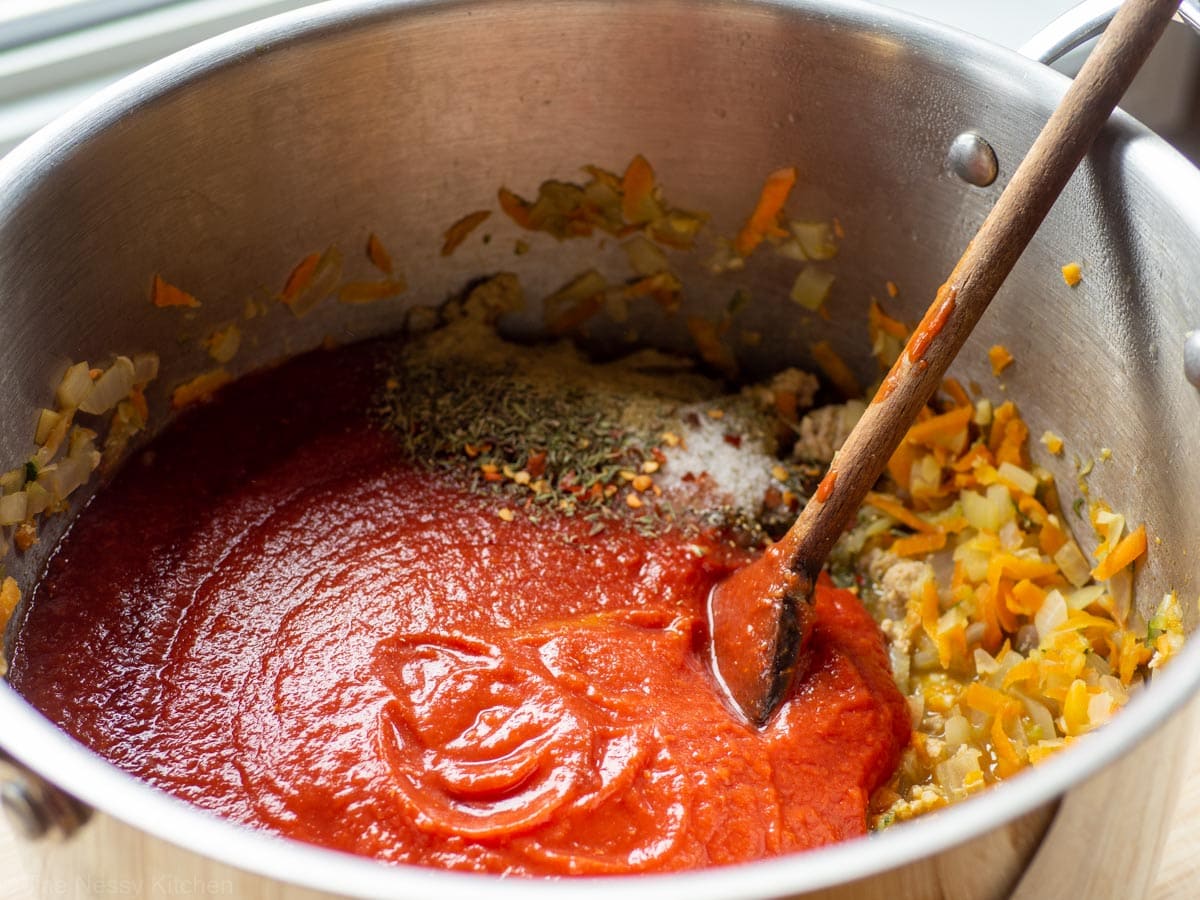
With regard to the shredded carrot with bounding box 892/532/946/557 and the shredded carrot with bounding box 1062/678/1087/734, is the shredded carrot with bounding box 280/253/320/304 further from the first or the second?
the shredded carrot with bounding box 1062/678/1087/734

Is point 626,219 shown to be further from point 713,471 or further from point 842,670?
point 842,670

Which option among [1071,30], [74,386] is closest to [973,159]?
[1071,30]

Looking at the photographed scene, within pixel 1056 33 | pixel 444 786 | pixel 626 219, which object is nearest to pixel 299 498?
pixel 444 786

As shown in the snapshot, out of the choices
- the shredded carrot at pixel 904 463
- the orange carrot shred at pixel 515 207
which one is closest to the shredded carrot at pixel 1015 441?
the shredded carrot at pixel 904 463

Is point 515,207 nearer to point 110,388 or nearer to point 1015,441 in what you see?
point 110,388

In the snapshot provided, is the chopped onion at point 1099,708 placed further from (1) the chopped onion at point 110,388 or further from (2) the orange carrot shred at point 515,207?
(1) the chopped onion at point 110,388

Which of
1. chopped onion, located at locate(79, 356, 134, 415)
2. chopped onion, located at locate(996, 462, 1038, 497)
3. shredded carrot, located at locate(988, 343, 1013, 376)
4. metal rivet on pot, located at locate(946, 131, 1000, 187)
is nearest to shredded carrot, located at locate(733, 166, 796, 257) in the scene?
metal rivet on pot, located at locate(946, 131, 1000, 187)
